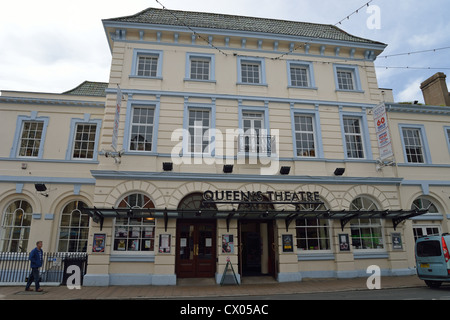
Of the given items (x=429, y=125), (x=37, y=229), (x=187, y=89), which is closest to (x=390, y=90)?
(x=429, y=125)

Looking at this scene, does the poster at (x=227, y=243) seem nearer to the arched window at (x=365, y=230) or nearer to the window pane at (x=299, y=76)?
the arched window at (x=365, y=230)

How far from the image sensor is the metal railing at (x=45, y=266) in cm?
1140

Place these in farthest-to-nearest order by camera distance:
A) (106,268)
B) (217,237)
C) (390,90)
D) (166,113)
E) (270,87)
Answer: (390,90) < (270,87) < (166,113) < (217,237) < (106,268)

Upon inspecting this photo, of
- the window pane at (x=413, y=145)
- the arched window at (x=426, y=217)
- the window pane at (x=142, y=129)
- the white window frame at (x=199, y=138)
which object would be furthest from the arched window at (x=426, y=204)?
the window pane at (x=142, y=129)

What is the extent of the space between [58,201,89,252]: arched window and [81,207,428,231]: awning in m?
3.26

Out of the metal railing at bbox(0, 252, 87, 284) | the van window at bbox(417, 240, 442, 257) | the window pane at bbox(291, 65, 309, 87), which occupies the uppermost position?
the window pane at bbox(291, 65, 309, 87)

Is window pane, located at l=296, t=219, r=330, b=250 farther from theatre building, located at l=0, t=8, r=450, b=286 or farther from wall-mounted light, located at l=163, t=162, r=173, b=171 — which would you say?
wall-mounted light, located at l=163, t=162, r=173, b=171

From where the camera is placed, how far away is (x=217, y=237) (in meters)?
12.2

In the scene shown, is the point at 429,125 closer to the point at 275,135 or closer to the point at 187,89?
the point at 275,135

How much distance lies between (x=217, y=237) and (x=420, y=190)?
1125 centimetres

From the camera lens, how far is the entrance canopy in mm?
11062

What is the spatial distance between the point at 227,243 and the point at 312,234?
4184mm

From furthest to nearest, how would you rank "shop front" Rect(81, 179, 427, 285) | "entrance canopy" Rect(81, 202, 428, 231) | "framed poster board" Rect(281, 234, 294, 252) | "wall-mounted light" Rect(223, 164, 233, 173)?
1. "wall-mounted light" Rect(223, 164, 233, 173)
2. "framed poster board" Rect(281, 234, 294, 252)
3. "shop front" Rect(81, 179, 427, 285)
4. "entrance canopy" Rect(81, 202, 428, 231)

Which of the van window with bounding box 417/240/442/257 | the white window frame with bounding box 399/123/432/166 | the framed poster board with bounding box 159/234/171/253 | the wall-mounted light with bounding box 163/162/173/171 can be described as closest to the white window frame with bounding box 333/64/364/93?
the white window frame with bounding box 399/123/432/166
